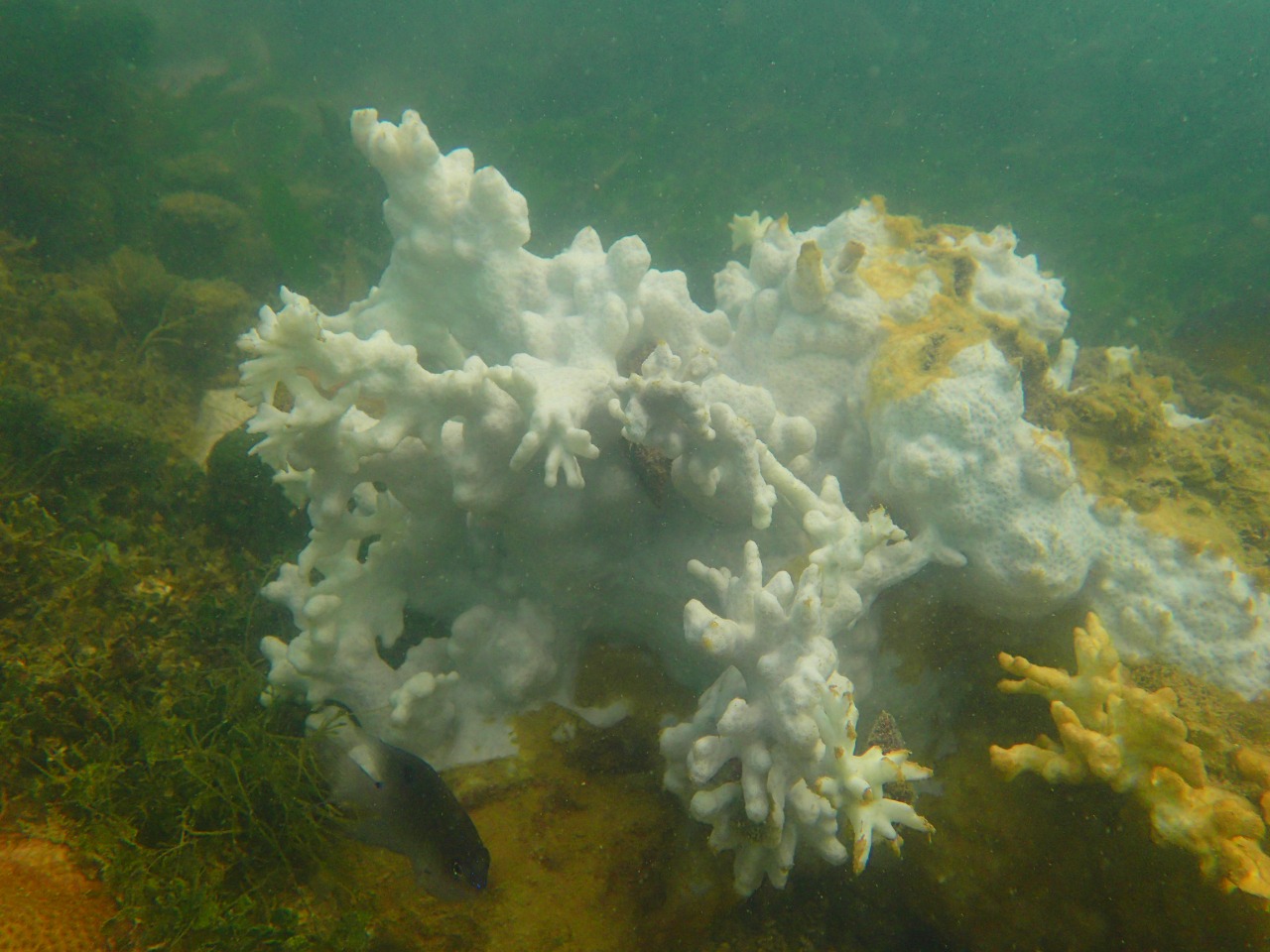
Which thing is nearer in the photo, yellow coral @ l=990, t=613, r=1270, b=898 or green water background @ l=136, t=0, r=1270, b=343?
yellow coral @ l=990, t=613, r=1270, b=898

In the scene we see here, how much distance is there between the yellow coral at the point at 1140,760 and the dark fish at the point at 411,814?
179cm

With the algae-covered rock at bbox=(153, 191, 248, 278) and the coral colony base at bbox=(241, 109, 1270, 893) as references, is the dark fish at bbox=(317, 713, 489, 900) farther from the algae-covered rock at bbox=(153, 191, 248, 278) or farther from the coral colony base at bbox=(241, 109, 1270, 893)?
the algae-covered rock at bbox=(153, 191, 248, 278)

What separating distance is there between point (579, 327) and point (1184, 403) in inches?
186

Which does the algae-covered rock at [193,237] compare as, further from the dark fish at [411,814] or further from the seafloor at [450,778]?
the dark fish at [411,814]

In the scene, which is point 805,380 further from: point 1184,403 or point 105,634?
point 1184,403

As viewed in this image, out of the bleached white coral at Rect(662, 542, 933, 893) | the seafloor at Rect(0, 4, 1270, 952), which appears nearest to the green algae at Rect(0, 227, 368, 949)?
the seafloor at Rect(0, 4, 1270, 952)

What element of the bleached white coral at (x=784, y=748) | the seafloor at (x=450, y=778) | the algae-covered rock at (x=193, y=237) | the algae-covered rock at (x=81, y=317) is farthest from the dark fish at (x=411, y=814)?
the algae-covered rock at (x=193, y=237)

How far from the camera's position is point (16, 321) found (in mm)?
5535

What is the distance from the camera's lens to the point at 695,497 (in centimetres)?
225

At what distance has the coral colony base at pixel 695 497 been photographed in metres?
2.02

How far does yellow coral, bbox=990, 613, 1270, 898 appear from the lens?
1.78 meters

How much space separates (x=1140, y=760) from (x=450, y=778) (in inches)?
92.0

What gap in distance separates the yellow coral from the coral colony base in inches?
12.1

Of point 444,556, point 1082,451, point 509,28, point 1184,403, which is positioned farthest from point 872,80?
point 444,556
